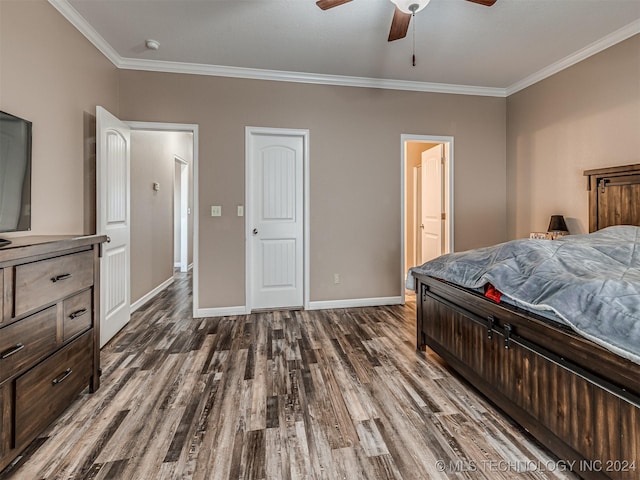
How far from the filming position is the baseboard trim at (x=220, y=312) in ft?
11.4

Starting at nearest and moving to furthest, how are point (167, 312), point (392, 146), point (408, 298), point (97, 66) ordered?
1. point (97, 66)
2. point (167, 312)
3. point (392, 146)
4. point (408, 298)

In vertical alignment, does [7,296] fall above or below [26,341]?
above

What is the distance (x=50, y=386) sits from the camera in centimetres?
155

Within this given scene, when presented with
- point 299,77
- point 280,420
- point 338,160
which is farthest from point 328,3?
point 280,420

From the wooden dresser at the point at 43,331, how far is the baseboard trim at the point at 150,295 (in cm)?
186

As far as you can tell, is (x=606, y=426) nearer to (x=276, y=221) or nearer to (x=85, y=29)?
(x=276, y=221)

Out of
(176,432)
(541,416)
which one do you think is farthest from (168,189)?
(541,416)

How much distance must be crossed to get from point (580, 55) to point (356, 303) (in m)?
3.47

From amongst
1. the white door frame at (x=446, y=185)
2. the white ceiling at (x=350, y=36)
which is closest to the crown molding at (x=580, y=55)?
the white ceiling at (x=350, y=36)

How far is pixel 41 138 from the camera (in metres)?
2.14

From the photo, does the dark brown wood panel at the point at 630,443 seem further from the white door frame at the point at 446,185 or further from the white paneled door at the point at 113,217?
the white paneled door at the point at 113,217

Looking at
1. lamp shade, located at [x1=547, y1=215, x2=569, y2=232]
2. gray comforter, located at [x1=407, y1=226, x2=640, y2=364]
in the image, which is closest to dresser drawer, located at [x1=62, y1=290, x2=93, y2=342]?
gray comforter, located at [x1=407, y1=226, x2=640, y2=364]

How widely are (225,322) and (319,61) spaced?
292 centimetres

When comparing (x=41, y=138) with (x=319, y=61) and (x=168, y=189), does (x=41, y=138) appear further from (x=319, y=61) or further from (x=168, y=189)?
(x=168, y=189)
